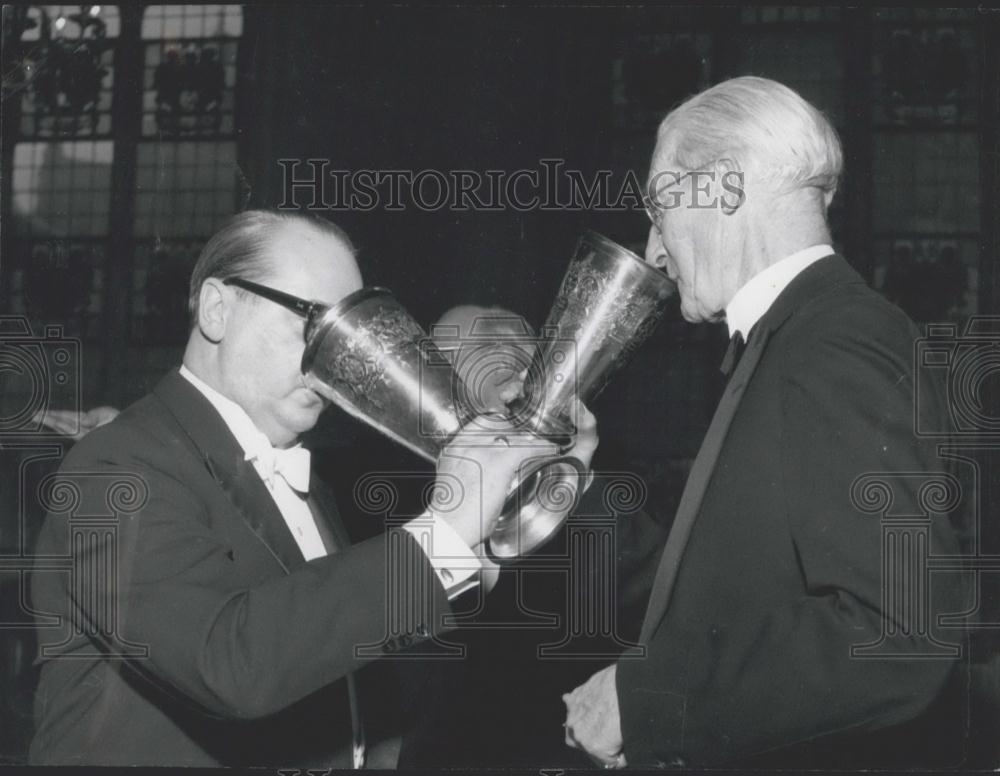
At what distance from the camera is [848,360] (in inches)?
74.2

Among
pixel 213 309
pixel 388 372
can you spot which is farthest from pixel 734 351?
pixel 213 309

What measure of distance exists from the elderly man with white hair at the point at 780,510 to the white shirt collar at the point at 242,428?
880 mm

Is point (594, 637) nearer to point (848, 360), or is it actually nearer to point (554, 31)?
point (848, 360)

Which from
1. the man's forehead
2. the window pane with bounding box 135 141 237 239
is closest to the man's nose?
the man's forehead

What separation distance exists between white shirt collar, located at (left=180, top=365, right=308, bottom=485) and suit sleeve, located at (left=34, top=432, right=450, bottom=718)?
282 millimetres

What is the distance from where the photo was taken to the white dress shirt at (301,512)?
1.99m

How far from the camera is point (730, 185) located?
216 centimetres

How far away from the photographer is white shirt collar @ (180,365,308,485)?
2336 mm

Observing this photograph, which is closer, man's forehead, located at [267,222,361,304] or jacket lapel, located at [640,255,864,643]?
jacket lapel, located at [640,255,864,643]

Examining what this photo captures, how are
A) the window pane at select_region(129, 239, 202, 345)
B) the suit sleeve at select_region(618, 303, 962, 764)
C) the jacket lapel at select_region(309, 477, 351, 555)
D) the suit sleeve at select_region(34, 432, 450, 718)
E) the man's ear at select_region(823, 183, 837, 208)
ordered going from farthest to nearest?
1. the window pane at select_region(129, 239, 202, 345)
2. the jacket lapel at select_region(309, 477, 351, 555)
3. the man's ear at select_region(823, 183, 837, 208)
4. the suit sleeve at select_region(34, 432, 450, 718)
5. the suit sleeve at select_region(618, 303, 962, 764)

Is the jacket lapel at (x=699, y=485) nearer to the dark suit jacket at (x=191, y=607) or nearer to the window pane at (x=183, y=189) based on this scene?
the dark suit jacket at (x=191, y=607)

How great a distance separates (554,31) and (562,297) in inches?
55.4

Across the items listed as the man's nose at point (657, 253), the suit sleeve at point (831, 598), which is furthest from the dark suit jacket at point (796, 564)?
the man's nose at point (657, 253)

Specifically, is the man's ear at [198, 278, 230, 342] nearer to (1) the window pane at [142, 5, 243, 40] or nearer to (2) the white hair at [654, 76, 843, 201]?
(1) the window pane at [142, 5, 243, 40]
